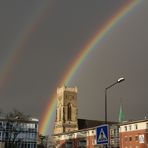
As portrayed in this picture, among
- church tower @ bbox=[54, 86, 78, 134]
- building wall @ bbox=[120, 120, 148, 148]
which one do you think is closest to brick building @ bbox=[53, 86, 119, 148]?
church tower @ bbox=[54, 86, 78, 134]

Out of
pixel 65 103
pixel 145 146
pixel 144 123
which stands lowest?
pixel 145 146

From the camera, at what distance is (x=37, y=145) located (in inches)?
6122

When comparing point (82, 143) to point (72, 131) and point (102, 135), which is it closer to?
point (72, 131)

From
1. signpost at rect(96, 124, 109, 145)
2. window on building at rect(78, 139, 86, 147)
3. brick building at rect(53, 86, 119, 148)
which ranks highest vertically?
brick building at rect(53, 86, 119, 148)

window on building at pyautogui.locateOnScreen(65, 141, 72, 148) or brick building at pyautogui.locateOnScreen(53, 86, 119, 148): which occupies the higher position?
brick building at pyautogui.locateOnScreen(53, 86, 119, 148)

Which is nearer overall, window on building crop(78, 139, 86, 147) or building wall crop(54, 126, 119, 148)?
building wall crop(54, 126, 119, 148)

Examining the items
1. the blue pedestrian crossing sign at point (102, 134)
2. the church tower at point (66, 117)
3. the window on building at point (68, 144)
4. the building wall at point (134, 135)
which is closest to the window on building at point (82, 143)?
the window on building at point (68, 144)

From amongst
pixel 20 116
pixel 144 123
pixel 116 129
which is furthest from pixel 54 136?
pixel 20 116

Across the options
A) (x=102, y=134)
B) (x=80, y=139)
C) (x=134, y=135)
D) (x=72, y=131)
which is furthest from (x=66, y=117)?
(x=102, y=134)

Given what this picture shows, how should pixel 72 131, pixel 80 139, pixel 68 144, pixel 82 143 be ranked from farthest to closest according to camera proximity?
1. pixel 72 131
2. pixel 68 144
3. pixel 80 139
4. pixel 82 143

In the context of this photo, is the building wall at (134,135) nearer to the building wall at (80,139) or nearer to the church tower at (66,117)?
the building wall at (80,139)

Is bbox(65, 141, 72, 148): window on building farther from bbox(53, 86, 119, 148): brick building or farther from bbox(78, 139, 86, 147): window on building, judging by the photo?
bbox(78, 139, 86, 147): window on building

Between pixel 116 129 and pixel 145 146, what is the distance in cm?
2145

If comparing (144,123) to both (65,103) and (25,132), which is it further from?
(65,103)
